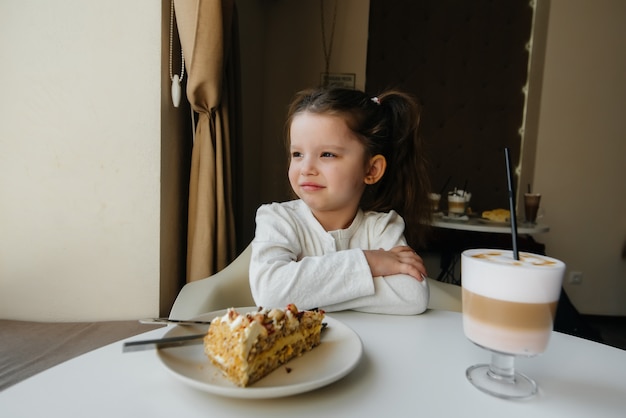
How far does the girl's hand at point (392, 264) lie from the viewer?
91cm

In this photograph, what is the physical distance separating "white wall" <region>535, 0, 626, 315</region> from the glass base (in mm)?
Result: 3265

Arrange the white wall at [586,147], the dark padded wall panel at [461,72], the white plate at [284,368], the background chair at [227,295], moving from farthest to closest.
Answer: the dark padded wall panel at [461,72] < the white wall at [586,147] < the background chair at [227,295] < the white plate at [284,368]

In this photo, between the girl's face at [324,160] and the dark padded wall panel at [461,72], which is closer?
the girl's face at [324,160]

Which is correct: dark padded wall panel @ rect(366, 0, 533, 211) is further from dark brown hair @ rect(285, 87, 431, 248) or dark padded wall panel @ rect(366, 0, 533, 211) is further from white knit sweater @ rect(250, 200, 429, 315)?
white knit sweater @ rect(250, 200, 429, 315)

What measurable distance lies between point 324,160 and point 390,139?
0.29 meters

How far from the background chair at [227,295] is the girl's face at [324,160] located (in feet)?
0.97

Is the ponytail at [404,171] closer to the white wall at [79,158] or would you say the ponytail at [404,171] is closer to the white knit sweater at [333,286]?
the white knit sweater at [333,286]

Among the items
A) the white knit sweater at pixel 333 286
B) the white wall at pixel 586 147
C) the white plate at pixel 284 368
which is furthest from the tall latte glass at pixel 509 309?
the white wall at pixel 586 147

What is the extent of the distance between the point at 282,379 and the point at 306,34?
2940mm

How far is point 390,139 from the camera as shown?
1286mm

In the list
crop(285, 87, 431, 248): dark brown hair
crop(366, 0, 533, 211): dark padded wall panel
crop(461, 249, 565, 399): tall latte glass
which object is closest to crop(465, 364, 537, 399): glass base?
crop(461, 249, 565, 399): tall latte glass

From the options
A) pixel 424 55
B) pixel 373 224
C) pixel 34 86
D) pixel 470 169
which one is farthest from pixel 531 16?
pixel 34 86

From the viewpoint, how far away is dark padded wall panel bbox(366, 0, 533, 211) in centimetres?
347

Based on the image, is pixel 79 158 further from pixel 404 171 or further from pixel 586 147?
pixel 586 147
